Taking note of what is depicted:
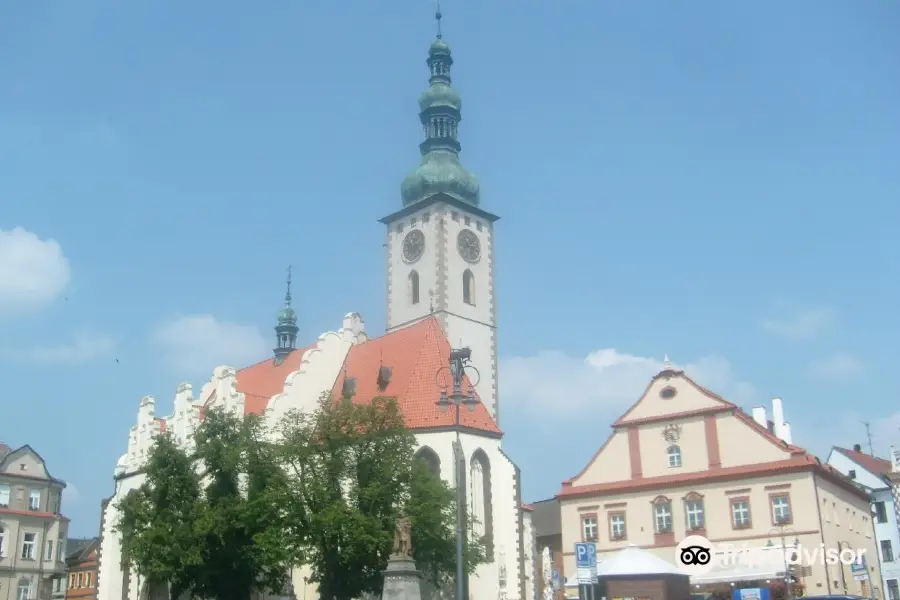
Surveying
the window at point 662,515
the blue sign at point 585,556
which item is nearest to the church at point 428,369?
the window at point 662,515

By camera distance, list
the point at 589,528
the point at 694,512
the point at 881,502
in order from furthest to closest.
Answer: the point at 881,502, the point at 589,528, the point at 694,512

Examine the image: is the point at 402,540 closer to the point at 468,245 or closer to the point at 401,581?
the point at 401,581

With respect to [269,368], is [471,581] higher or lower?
lower

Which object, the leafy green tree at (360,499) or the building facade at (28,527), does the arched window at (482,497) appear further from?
the building facade at (28,527)

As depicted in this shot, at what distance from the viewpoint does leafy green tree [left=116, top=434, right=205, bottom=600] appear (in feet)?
125

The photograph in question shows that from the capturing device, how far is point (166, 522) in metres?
39.4

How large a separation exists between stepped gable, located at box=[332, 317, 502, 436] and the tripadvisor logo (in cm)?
1000

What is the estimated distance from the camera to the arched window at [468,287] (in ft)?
190

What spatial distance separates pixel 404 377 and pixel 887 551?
32.9 meters

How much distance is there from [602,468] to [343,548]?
1830cm

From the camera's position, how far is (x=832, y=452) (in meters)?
64.5

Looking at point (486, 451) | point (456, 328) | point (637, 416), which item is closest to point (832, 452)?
point (637, 416)

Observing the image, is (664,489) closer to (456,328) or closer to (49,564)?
(456,328)

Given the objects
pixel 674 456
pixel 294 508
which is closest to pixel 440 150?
pixel 674 456
